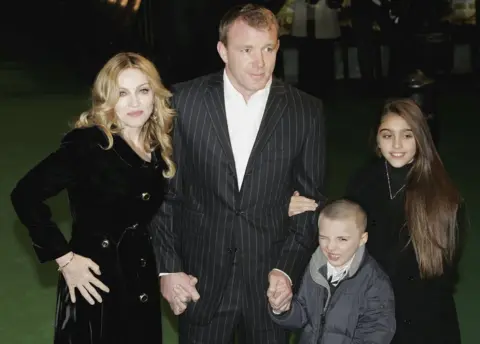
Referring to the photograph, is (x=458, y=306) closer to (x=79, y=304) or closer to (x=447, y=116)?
(x=79, y=304)

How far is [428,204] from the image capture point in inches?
121

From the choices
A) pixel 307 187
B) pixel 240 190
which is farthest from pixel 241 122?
pixel 307 187

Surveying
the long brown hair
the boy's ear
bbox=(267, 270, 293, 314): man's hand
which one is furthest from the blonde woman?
the long brown hair

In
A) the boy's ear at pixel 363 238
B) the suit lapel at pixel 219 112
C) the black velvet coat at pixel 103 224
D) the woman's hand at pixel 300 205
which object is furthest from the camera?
the boy's ear at pixel 363 238

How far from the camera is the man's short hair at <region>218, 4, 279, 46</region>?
277 centimetres

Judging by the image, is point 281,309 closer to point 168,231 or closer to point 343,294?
point 343,294

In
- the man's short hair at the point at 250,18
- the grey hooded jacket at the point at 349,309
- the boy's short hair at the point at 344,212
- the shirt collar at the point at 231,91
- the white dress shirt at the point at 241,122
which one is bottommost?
the grey hooded jacket at the point at 349,309

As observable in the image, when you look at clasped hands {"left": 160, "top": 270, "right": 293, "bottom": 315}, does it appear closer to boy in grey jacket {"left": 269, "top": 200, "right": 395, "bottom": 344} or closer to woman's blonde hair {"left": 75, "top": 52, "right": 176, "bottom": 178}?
boy in grey jacket {"left": 269, "top": 200, "right": 395, "bottom": 344}

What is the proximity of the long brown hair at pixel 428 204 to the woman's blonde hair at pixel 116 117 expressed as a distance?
3.00 feet

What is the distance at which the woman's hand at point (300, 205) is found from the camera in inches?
116

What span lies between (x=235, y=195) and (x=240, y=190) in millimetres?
25

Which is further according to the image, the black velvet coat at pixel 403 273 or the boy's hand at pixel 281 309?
the black velvet coat at pixel 403 273

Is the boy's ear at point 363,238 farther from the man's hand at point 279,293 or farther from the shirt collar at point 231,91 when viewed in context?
the shirt collar at point 231,91

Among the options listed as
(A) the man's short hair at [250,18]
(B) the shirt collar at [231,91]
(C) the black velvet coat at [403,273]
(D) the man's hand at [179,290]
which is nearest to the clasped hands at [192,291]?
(D) the man's hand at [179,290]
